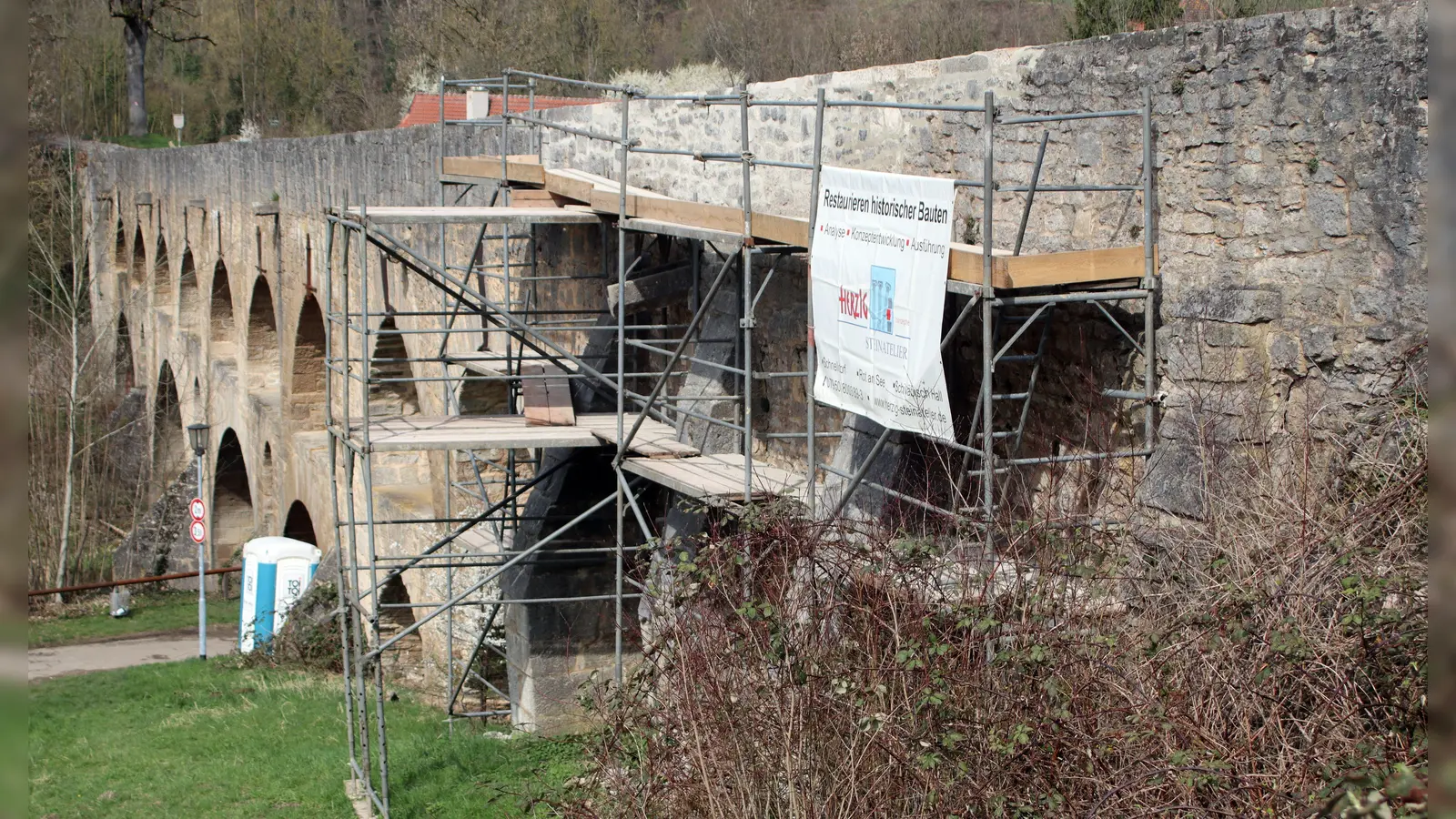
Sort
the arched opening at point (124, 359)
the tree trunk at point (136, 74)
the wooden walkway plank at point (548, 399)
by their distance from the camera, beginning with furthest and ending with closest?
the tree trunk at point (136, 74) < the arched opening at point (124, 359) < the wooden walkway plank at point (548, 399)

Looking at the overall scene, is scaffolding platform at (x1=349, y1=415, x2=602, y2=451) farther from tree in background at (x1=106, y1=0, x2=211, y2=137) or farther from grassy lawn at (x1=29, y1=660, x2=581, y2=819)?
Answer: tree in background at (x1=106, y1=0, x2=211, y2=137)

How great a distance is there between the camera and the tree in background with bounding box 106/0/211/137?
39406mm

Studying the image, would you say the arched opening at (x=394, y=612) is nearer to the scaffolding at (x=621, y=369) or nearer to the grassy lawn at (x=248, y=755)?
the scaffolding at (x=621, y=369)

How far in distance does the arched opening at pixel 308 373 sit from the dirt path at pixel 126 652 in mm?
3202

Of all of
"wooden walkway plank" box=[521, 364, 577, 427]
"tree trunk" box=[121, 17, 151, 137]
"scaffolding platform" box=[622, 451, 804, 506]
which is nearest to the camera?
"scaffolding platform" box=[622, 451, 804, 506]

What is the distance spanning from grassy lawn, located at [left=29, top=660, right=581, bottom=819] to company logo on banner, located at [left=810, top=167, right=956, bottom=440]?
7.84ft

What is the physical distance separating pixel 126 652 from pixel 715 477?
463 inches

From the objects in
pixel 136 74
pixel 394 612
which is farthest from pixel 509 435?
pixel 136 74

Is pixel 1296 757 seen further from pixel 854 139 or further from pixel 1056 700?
pixel 854 139

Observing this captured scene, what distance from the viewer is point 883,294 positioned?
6.03 m

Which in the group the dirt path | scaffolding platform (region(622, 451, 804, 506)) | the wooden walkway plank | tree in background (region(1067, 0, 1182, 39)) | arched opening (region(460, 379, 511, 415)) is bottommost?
the dirt path

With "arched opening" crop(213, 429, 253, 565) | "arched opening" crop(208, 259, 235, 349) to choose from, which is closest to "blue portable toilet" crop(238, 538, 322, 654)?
"arched opening" crop(213, 429, 253, 565)

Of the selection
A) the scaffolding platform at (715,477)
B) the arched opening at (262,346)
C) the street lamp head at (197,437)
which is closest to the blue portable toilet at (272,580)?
the street lamp head at (197,437)

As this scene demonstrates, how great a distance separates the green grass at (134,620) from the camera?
18094 millimetres
